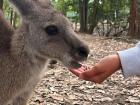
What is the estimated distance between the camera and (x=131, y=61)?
11.8ft

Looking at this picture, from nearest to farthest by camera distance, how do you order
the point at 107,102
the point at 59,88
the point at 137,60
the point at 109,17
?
1. the point at 137,60
2. the point at 107,102
3. the point at 59,88
4. the point at 109,17

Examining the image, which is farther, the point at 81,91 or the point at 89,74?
the point at 81,91

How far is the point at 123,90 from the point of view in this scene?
6402 millimetres

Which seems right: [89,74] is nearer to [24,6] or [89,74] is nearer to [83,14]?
[24,6]

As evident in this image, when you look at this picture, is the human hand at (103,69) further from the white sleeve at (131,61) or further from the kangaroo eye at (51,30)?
the kangaroo eye at (51,30)

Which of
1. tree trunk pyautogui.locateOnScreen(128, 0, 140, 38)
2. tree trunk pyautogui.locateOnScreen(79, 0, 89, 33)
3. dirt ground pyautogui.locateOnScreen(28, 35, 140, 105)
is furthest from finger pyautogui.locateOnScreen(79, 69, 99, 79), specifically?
tree trunk pyautogui.locateOnScreen(79, 0, 89, 33)

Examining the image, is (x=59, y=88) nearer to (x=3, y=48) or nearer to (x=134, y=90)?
(x=134, y=90)

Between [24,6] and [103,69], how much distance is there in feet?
3.44

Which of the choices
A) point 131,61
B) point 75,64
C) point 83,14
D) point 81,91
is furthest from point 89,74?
point 83,14

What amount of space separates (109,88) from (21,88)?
2448 millimetres

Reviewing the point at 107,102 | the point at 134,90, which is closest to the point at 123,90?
the point at 134,90

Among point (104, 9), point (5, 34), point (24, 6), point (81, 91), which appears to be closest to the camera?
point (24, 6)

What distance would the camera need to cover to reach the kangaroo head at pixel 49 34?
390 cm

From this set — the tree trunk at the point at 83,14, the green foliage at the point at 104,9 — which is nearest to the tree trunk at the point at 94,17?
the green foliage at the point at 104,9
